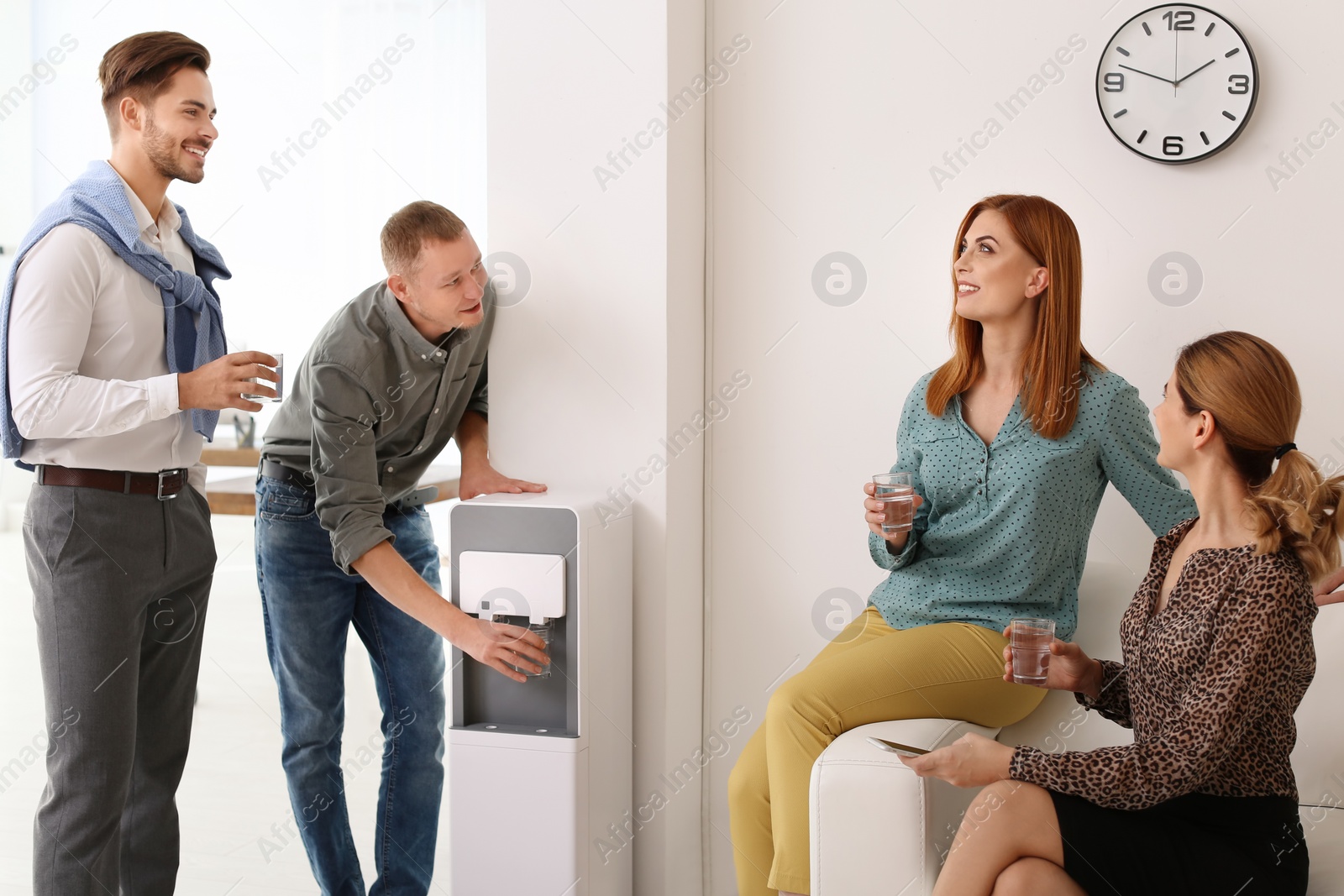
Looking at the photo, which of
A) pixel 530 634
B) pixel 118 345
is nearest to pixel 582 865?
pixel 530 634

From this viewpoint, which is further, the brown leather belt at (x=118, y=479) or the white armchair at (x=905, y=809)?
the brown leather belt at (x=118, y=479)

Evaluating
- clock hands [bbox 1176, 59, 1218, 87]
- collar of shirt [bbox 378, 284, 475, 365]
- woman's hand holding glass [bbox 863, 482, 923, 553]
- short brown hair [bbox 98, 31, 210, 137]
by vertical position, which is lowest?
woman's hand holding glass [bbox 863, 482, 923, 553]

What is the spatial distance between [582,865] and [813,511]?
3.07 ft

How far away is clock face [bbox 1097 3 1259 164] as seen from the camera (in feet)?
7.02

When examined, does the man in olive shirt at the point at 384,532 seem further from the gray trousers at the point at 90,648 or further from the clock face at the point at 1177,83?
the clock face at the point at 1177,83

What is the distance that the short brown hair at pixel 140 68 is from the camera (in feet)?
6.37

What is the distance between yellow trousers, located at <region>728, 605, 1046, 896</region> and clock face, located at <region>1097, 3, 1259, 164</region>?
1091 mm

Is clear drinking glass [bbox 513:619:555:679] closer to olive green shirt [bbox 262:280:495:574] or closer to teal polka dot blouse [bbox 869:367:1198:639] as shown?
olive green shirt [bbox 262:280:495:574]

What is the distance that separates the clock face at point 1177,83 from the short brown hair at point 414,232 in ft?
4.44

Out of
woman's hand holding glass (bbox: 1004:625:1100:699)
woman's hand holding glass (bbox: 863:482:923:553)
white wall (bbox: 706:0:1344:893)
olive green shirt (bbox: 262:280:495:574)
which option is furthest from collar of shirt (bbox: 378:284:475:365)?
woman's hand holding glass (bbox: 1004:625:1100:699)

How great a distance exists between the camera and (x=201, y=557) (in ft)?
6.68

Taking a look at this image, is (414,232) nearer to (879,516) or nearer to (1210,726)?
(879,516)

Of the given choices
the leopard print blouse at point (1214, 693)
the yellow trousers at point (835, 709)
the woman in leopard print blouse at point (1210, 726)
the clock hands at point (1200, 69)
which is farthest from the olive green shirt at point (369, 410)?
the clock hands at point (1200, 69)

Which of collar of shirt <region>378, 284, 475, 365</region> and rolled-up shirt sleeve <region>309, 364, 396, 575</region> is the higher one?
collar of shirt <region>378, 284, 475, 365</region>
